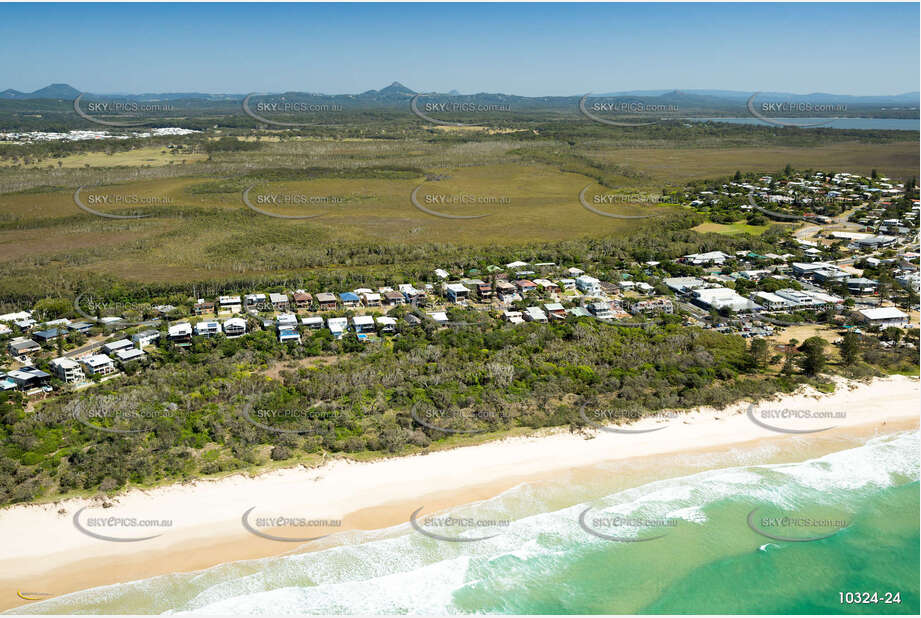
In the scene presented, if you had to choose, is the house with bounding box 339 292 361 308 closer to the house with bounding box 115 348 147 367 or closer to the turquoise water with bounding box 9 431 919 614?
the house with bounding box 115 348 147 367

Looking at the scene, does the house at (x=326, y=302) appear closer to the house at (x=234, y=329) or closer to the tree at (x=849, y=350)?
the house at (x=234, y=329)

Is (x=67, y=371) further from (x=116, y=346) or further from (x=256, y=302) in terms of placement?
(x=256, y=302)

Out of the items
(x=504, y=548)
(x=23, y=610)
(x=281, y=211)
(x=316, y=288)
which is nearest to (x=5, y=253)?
(x=281, y=211)

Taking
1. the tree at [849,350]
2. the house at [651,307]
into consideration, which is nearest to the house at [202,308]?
the house at [651,307]

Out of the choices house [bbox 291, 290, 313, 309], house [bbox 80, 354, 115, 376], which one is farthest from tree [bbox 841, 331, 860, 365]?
house [bbox 80, 354, 115, 376]

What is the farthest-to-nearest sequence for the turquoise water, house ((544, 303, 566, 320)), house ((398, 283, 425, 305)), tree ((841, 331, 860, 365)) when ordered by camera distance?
house ((398, 283, 425, 305)), house ((544, 303, 566, 320)), tree ((841, 331, 860, 365)), the turquoise water

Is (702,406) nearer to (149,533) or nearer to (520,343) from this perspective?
(520,343)
